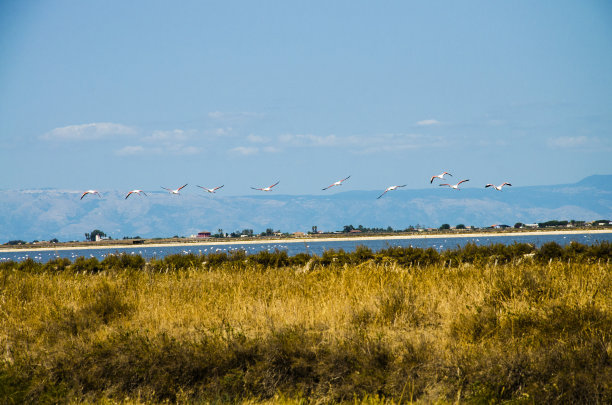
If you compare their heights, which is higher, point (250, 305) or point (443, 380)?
point (250, 305)

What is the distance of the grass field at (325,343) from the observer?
8.11m

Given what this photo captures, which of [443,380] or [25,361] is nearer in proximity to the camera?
[443,380]

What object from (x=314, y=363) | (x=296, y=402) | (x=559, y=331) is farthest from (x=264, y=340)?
(x=559, y=331)

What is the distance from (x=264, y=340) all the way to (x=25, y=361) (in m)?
3.61

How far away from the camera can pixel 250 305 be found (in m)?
11.1

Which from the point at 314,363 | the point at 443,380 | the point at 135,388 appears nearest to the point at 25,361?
the point at 135,388

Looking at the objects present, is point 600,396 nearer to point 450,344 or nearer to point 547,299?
point 450,344

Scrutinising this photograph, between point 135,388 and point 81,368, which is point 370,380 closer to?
point 135,388

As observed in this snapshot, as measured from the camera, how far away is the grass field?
8.11 m

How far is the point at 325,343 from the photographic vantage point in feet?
30.0

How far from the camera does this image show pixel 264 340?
9242mm

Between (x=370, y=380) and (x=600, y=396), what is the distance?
283cm

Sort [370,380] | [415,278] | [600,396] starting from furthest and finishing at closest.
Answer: [415,278] < [370,380] < [600,396]

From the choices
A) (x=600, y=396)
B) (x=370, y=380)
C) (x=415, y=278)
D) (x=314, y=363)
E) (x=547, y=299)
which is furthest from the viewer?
(x=415, y=278)
